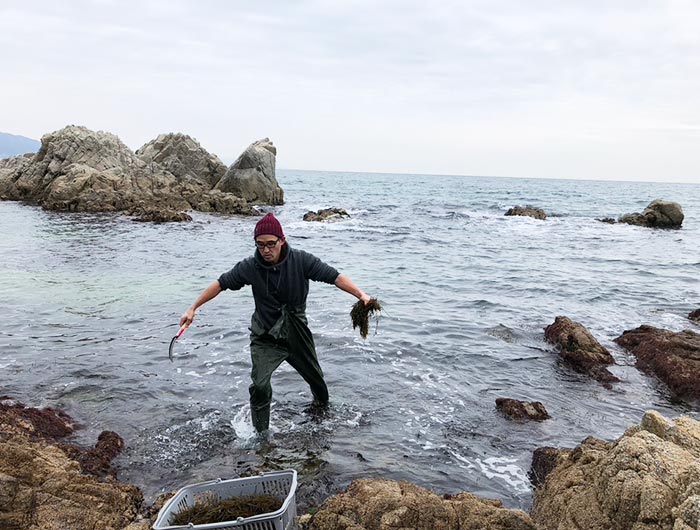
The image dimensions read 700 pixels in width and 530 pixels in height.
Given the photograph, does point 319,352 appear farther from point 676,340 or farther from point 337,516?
point 676,340

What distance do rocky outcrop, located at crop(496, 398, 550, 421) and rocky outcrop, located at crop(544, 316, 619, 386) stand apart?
1.91m

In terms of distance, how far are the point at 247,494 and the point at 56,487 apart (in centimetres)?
162

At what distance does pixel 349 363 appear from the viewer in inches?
366

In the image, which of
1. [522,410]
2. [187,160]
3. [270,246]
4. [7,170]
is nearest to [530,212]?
[187,160]

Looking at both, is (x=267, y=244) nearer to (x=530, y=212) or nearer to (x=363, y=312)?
(x=363, y=312)

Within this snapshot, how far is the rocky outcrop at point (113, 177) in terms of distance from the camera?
34656 mm

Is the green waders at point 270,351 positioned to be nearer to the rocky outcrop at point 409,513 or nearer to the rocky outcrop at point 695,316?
the rocky outcrop at point 409,513

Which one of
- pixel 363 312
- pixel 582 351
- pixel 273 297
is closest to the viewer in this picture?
pixel 273 297

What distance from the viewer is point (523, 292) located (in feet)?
50.0

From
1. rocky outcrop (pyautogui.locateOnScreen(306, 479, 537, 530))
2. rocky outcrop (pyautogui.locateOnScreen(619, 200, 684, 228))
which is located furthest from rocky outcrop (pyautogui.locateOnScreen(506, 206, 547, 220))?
rocky outcrop (pyautogui.locateOnScreen(306, 479, 537, 530))

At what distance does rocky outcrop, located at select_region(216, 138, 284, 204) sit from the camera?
144 feet

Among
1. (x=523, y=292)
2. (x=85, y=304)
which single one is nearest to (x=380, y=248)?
(x=523, y=292)

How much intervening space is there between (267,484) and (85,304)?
9.65 m

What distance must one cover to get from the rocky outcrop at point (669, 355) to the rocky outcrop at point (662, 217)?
98.5ft
